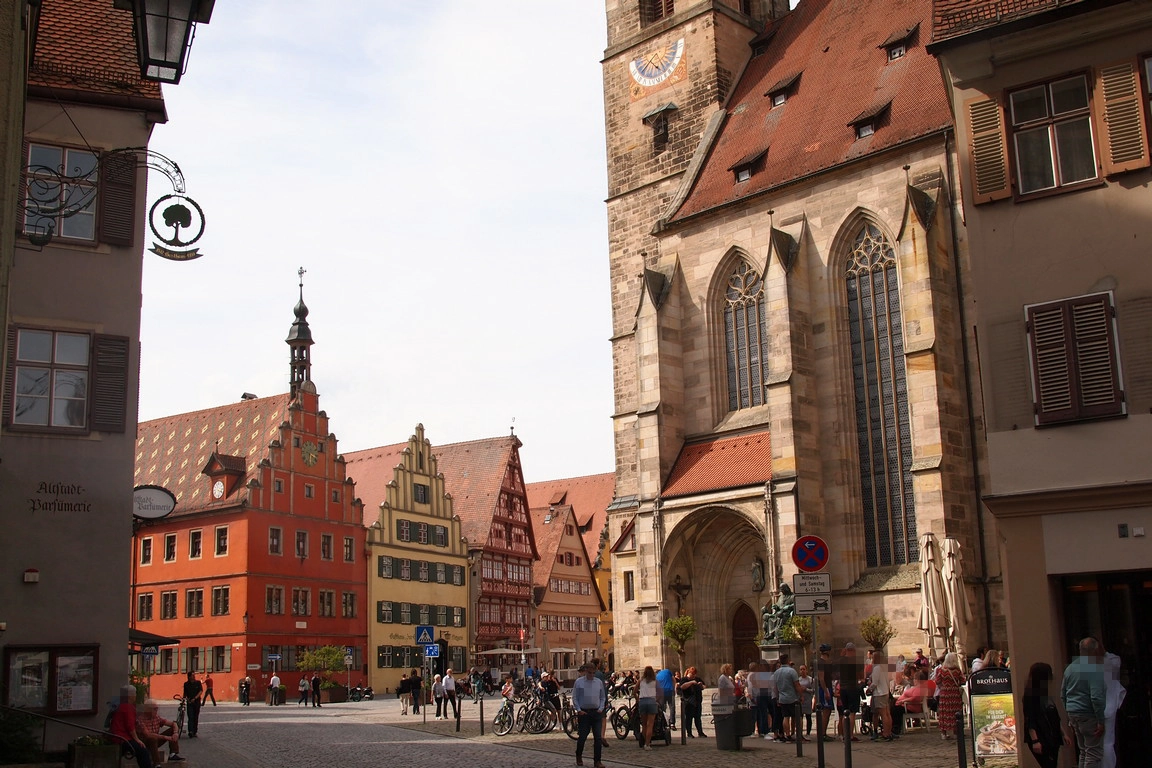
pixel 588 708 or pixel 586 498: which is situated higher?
pixel 586 498

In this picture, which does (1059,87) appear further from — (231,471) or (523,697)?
(231,471)

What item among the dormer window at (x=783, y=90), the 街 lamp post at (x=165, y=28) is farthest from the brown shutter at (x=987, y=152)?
the dormer window at (x=783, y=90)

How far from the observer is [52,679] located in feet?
50.4

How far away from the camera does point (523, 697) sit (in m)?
22.2

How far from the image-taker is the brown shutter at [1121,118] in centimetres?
1278

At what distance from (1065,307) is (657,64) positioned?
87.7 feet

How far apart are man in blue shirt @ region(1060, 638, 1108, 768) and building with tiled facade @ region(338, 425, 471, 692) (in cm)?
4430

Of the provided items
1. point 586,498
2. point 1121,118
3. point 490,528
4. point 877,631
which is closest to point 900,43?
point 877,631

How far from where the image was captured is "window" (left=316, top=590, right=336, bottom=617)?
4966 centimetres

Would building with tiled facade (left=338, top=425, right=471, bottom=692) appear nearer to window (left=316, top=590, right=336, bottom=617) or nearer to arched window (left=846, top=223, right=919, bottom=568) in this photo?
window (left=316, top=590, right=336, bottom=617)

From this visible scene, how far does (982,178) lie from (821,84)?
20.4 metres

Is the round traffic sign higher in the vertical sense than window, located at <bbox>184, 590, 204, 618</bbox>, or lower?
lower

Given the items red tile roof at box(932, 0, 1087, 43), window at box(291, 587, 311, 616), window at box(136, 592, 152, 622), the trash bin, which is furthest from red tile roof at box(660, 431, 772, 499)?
window at box(136, 592, 152, 622)

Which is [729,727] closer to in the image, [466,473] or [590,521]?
[466,473]
